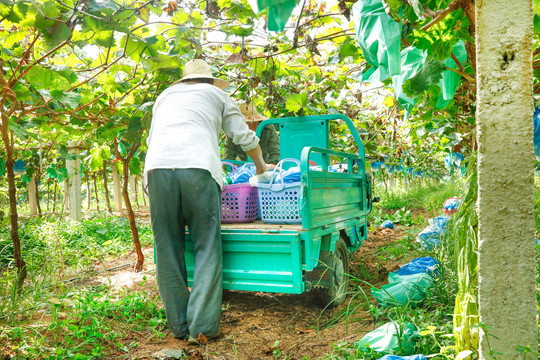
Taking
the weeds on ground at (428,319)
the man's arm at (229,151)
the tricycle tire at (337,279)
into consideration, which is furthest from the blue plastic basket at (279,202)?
the man's arm at (229,151)

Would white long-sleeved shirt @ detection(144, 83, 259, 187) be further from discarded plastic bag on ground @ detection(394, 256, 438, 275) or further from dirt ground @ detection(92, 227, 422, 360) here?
discarded plastic bag on ground @ detection(394, 256, 438, 275)

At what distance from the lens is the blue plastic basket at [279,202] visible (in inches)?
140

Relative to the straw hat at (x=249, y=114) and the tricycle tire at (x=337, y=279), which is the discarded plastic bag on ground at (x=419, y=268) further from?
the straw hat at (x=249, y=114)

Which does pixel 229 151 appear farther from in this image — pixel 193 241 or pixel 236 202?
pixel 193 241

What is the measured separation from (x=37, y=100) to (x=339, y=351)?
3.91 metres

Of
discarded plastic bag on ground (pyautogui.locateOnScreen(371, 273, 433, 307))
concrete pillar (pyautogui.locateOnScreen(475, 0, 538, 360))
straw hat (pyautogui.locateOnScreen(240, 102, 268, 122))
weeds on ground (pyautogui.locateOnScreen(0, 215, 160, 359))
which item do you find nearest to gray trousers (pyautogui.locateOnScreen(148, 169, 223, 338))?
weeds on ground (pyautogui.locateOnScreen(0, 215, 160, 359))

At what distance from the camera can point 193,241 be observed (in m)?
3.40

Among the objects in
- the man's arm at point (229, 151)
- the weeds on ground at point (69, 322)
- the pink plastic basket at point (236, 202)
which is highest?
the man's arm at point (229, 151)

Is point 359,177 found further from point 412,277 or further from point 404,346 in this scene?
point 404,346

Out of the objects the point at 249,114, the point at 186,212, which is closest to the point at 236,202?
the point at 186,212

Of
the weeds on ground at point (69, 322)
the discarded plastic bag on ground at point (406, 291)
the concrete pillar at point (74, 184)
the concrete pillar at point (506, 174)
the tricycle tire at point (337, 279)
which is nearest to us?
the concrete pillar at point (506, 174)

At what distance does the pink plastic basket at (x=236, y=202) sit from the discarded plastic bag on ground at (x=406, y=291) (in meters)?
1.35

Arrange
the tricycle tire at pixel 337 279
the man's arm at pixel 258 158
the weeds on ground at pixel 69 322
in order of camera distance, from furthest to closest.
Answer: the tricycle tire at pixel 337 279 → the man's arm at pixel 258 158 → the weeds on ground at pixel 69 322

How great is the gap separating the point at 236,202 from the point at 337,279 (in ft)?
4.28
